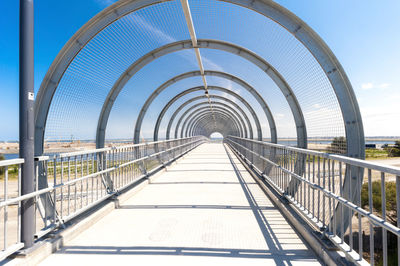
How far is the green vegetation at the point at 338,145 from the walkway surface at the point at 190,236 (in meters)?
1.53

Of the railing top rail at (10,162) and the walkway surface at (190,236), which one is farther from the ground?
the railing top rail at (10,162)

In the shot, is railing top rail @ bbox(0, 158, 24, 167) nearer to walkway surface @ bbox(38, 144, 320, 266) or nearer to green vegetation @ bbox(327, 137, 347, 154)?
walkway surface @ bbox(38, 144, 320, 266)

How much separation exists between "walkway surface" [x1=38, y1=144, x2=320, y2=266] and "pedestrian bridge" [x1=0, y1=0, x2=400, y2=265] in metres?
0.02

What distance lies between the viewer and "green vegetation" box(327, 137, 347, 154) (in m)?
3.95

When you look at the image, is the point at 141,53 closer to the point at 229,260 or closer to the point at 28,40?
the point at 28,40

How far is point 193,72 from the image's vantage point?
34.4 feet

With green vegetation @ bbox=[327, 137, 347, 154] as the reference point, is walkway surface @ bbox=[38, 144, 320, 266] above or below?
below

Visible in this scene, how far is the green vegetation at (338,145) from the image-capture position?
3.95 m

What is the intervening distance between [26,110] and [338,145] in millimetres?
4665

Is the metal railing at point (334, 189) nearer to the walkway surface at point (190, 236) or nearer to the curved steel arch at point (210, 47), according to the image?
the walkway surface at point (190, 236)

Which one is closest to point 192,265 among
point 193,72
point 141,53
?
point 141,53

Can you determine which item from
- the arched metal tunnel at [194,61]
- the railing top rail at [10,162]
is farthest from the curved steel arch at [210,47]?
the railing top rail at [10,162]

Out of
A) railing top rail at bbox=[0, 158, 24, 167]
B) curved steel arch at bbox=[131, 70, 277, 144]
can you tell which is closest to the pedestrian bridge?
railing top rail at bbox=[0, 158, 24, 167]

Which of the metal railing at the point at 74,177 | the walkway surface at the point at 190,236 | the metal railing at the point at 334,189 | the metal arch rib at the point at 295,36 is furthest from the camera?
the metal arch rib at the point at 295,36
